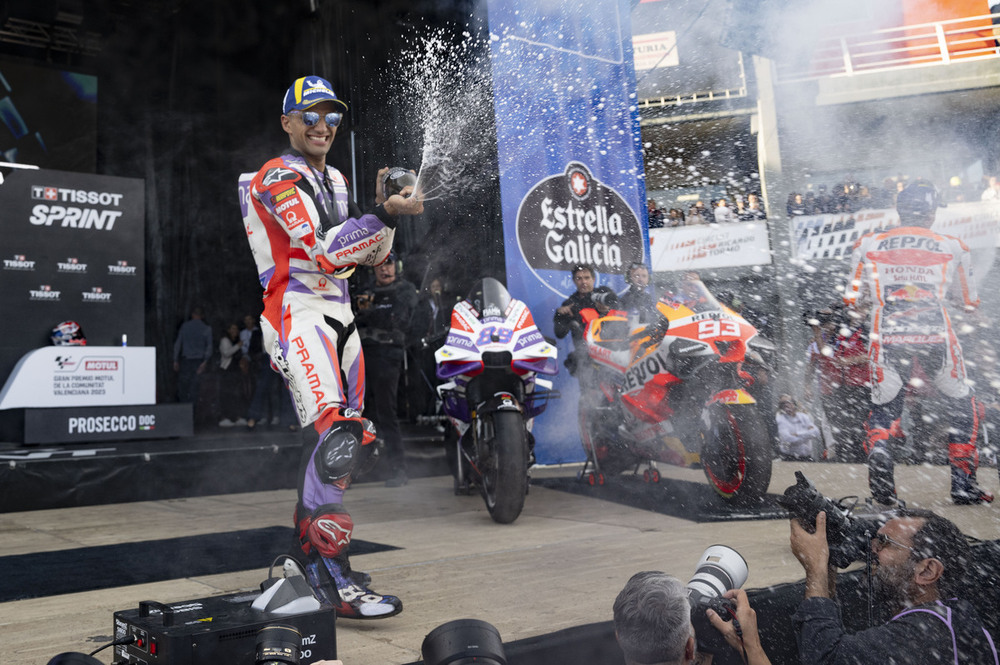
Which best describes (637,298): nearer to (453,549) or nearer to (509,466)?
(509,466)

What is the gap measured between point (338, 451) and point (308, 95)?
1.29m

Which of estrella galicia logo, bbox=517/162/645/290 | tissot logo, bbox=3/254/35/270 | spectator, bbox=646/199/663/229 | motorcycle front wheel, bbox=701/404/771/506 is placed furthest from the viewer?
tissot logo, bbox=3/254/35/270

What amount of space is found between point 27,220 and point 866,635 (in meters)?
8.25

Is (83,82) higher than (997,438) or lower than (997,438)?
higher

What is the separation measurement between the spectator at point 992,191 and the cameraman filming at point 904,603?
216cm

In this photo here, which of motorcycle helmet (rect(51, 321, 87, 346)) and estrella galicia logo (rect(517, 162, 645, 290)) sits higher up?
estrella galicia logo (rect(517, 162, 645, 290))

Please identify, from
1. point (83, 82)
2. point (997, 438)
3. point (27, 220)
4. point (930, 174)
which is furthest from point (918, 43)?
point (83, 82)

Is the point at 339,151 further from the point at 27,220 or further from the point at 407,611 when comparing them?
the point at 27,220

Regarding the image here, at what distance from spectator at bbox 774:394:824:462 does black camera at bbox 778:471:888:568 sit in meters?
4.07

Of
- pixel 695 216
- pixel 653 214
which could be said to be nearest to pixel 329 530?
pixel 695 216

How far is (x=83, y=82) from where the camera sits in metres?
12.9

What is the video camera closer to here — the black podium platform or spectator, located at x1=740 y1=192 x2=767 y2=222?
spectator, located at x1=740 y1=192 x2=767 y2=222

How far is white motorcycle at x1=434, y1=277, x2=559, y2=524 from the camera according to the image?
4148mm

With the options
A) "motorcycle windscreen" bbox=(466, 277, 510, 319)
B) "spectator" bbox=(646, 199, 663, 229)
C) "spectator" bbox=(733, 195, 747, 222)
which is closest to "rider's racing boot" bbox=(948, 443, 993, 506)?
"spectator" bbox=(733, 195, 747, 222)
